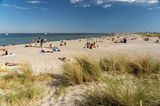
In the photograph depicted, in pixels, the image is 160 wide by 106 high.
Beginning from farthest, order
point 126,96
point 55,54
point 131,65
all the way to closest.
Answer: point 55,54 → point 131,65 → point 126,96

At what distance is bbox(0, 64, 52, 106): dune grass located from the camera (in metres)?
5.77

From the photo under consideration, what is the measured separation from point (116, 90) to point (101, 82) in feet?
5.89

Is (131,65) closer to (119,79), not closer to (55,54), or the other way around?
(119,79)

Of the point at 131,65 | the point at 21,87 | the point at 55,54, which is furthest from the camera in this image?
the point at 55,54

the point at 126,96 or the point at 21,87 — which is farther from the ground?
the point at 126,96

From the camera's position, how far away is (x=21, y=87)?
22.4 ft

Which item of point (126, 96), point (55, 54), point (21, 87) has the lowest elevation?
point (55, 54)

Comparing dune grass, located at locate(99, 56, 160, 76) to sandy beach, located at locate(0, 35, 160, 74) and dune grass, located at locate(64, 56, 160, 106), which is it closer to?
dune grass, located at locate(64, 56, 160, 106)

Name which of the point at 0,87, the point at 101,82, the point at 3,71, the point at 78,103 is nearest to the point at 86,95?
the point at 78,103

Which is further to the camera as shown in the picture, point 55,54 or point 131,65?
point 55,54

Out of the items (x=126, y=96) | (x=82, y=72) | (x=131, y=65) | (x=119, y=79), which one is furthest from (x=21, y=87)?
(x=131, y=65)

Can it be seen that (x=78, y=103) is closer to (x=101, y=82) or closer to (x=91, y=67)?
(x=101, y=82)

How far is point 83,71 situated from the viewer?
7113 millimetres

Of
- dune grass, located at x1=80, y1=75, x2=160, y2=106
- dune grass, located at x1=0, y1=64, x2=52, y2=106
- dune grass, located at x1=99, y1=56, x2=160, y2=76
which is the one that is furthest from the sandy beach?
dune grass, located at x1=80, y1=75, x2=160, y2=106
